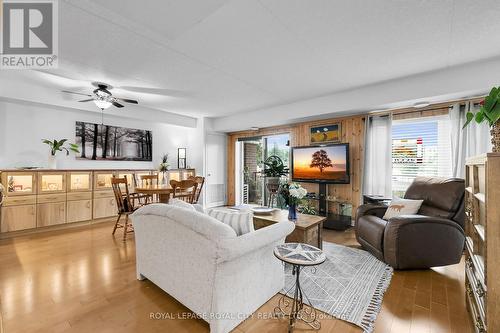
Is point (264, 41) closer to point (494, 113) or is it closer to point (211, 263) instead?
Result: point (494, 113)

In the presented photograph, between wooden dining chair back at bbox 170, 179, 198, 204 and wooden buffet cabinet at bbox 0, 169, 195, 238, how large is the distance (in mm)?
1389

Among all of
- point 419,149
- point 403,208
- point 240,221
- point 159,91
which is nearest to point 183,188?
point 159,91

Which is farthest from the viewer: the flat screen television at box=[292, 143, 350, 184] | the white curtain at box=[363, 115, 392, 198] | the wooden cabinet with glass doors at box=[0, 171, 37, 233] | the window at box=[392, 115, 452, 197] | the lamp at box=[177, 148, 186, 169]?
the lamp at box=[177, 148, 186, 169]

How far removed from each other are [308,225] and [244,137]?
167 inches

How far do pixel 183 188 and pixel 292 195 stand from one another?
2.01m

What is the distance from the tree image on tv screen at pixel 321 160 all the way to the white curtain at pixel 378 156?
0.70 m

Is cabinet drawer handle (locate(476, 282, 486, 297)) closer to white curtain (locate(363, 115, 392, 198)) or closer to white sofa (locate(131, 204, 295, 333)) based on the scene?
white sofa (locate(131, 204, 295, 333))

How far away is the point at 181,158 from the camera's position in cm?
643

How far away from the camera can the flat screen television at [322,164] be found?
14.5 ft

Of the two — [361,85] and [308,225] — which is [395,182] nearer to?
[361,85]

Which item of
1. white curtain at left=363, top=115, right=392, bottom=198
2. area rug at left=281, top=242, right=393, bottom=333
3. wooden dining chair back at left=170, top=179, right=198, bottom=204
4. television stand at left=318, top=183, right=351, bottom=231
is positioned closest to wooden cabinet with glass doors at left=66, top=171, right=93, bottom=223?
wooden dining chair back at left=170, top=179, right=198, bottom=204

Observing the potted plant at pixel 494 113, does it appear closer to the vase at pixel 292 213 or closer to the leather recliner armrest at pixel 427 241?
the leather recliner armrest at pixel 427 241

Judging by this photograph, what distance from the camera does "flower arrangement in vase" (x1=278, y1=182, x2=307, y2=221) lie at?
2.80 meters

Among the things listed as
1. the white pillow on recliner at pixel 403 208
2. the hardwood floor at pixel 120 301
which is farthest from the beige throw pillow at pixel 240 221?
the white pillow on recliner at pixel 403 208
